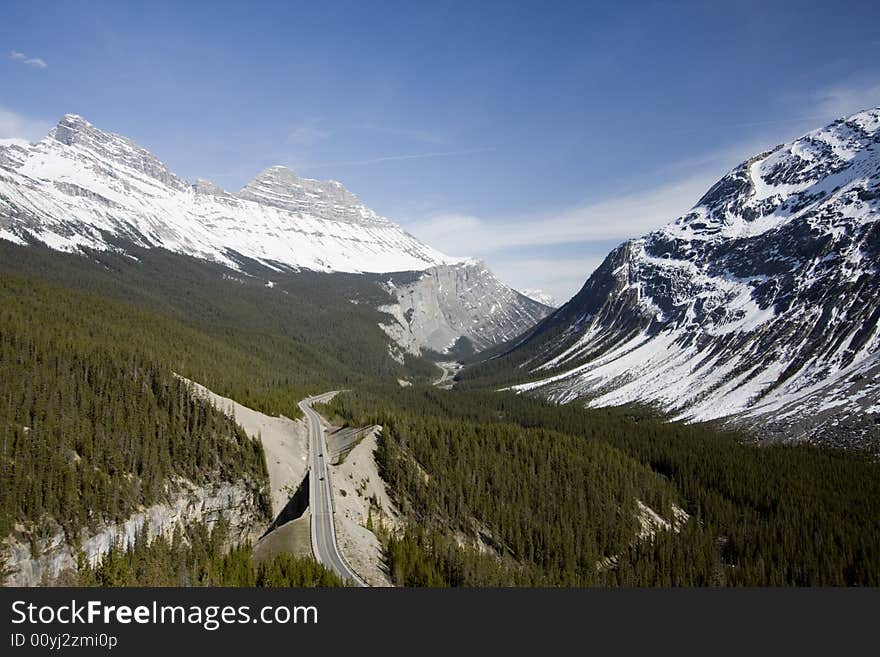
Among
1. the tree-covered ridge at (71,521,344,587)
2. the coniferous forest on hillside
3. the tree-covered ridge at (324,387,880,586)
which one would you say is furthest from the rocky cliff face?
the tree-covered ridge at (324,387,880,586)

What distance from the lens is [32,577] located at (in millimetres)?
54406

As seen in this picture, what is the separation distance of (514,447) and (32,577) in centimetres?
8493

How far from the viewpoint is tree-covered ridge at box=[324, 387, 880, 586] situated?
8562 centimetres

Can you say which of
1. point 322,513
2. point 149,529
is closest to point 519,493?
point 322,513

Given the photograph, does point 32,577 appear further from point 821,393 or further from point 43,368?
point 821,393

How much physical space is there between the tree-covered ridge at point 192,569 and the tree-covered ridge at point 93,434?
7.71 metres

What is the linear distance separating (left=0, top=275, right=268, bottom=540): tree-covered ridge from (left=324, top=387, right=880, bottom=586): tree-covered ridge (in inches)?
1162

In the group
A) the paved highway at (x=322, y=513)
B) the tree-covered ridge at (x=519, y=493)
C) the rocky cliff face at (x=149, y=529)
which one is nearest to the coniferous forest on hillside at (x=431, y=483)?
the tree-covered ridge at (x=519, y=493)

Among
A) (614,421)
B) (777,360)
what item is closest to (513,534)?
(614,421)

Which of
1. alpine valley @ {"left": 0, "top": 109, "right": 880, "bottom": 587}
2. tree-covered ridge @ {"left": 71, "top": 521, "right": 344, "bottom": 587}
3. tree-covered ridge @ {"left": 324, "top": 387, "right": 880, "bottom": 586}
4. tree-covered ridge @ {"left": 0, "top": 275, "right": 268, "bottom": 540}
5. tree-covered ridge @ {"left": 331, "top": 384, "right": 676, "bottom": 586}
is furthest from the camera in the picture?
tree-covered ridge @ {"left": 331, "top": 384, "right": 676, "bottom": 586}

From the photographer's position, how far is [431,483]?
9969 cm

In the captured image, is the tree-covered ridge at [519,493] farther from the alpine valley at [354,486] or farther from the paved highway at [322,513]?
the paved highway at [322,513]

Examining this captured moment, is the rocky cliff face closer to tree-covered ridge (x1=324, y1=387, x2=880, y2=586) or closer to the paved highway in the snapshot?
the paved highway

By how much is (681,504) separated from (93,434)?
4207 inches
